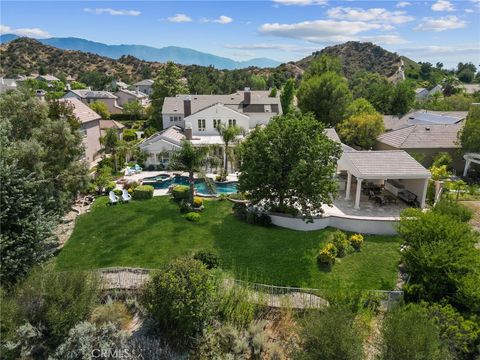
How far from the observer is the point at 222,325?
15.8m

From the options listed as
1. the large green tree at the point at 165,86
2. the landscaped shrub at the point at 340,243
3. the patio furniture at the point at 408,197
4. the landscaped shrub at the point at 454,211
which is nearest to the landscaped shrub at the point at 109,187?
the landscaped shrub at the point at 340,243

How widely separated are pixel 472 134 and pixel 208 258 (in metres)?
31.1

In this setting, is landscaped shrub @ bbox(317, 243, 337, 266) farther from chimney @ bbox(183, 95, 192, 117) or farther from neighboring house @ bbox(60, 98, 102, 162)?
chimney @ bbox(183, 95, 192, 117)

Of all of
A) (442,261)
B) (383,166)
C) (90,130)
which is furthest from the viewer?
(90,130)

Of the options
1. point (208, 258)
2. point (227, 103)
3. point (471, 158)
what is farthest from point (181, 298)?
point (227, 103)

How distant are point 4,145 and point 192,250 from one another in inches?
459

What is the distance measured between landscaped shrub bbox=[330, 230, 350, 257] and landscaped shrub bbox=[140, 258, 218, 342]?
914 centimetres

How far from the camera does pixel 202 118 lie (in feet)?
153

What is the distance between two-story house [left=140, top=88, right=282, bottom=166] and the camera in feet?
128

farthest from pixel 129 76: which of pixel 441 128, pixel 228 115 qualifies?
pixel 441 128

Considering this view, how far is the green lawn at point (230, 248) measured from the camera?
63.4 ft

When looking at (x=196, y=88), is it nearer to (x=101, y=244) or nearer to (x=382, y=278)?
(x=101, y=244)

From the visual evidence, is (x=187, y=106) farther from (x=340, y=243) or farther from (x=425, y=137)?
(x=340, y=243)

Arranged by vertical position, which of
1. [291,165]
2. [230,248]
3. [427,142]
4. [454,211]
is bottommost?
[230,248]
